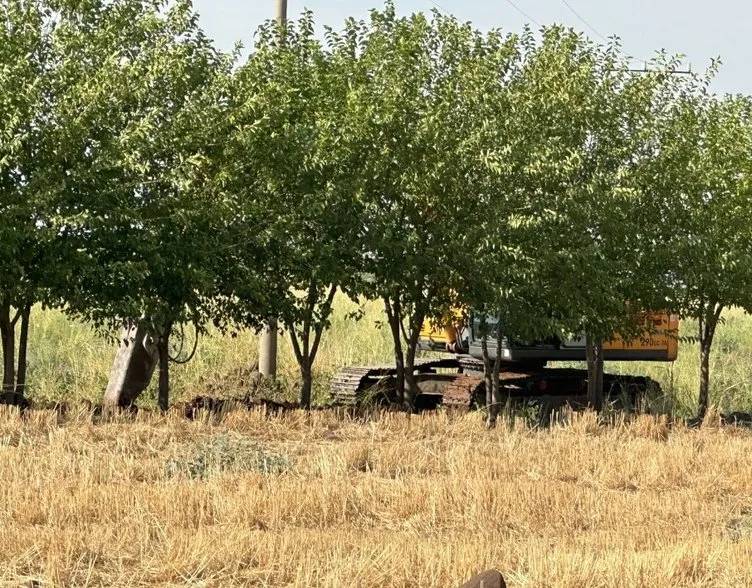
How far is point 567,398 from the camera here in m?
21.9

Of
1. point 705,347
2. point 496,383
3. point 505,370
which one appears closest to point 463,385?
point 505,370

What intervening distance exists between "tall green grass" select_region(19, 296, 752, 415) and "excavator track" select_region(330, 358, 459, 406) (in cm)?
74

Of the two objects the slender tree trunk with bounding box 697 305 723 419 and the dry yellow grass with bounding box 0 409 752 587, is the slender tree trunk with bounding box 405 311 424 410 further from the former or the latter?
the slender tree trunk with bounding box 697 305 723 419

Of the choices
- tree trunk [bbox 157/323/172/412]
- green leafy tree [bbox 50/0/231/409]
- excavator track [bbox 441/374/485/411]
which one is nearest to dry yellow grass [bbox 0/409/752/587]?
green leafy tree [bbox 50/0/231/409]

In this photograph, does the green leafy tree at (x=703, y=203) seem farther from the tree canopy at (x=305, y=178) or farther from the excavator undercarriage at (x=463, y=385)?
→ the excavator undercarriage at (x=463, y=385)

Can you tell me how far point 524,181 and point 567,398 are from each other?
5.98 m

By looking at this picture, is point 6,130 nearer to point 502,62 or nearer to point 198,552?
point 502,62

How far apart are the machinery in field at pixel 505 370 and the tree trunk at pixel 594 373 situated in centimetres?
36

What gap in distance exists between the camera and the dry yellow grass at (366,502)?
762cm

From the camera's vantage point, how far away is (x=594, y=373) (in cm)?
2064

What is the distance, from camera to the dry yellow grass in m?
7.62

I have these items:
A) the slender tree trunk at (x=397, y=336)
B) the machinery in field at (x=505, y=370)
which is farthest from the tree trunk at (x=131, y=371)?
the slender tree trunk at (x=397, y=336)

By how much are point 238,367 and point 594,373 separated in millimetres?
6976

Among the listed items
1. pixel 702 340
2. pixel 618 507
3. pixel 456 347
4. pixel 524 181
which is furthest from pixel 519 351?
pixel 618 507
